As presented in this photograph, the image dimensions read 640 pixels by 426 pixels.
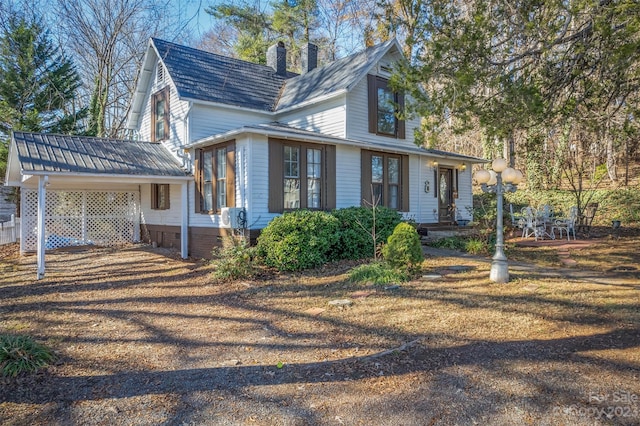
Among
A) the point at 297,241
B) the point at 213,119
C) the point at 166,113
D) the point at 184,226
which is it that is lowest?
the point at 297,241

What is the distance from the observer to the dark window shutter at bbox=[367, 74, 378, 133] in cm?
1187

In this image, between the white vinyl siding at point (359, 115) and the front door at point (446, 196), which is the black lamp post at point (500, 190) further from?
the front door at point (446, 196)

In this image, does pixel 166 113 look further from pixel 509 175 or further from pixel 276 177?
pixel 509 175

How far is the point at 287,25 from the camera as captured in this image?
18312mm

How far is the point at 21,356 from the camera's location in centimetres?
369

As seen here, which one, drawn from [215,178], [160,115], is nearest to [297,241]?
[215,178]

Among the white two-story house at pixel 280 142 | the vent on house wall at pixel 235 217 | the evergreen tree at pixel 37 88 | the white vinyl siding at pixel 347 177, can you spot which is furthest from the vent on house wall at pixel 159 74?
the white vinyl siding at pixel 347 177

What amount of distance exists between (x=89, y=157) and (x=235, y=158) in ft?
11.6

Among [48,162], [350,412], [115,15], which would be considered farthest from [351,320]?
[115,15]

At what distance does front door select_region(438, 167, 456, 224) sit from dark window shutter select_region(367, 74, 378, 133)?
322cm

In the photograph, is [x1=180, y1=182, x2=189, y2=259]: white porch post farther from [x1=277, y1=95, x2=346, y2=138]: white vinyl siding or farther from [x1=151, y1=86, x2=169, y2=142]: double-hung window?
[x1=277, y1=95, x2=346, y2=138]: white vinyl siding

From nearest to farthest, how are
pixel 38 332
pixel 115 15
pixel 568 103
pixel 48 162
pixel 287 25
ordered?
pixel 38 332, pixel 568 103, pixel 48 162, pixel 115 15, pixel 287 25

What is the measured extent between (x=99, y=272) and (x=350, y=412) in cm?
778

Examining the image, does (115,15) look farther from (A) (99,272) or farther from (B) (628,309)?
(B) (628,309)
